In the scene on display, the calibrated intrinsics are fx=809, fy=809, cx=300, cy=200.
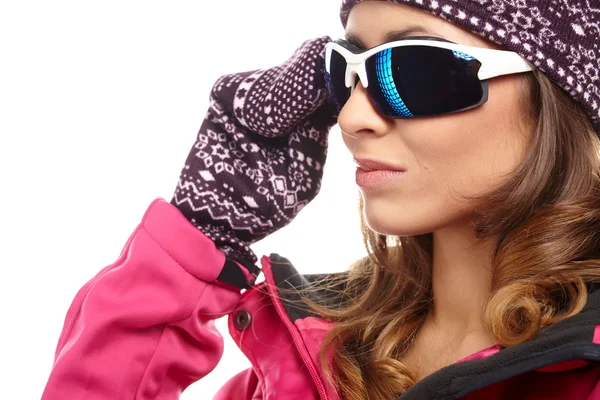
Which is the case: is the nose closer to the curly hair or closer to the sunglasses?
the sunglasses

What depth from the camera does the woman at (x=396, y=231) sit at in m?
1.54

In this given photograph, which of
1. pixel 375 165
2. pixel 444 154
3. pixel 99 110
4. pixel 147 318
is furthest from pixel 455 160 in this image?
pixel 99 110

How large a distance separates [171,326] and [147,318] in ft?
0.29

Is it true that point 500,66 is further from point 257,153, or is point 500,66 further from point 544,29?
point 257,153

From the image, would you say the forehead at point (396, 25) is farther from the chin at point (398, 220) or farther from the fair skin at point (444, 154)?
the chin at point (398, 220)

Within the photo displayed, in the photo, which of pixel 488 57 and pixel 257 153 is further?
pixel 257 153

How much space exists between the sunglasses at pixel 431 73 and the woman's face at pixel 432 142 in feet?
0.08

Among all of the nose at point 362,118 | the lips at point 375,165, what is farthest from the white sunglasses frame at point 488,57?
the lips at point 375,165

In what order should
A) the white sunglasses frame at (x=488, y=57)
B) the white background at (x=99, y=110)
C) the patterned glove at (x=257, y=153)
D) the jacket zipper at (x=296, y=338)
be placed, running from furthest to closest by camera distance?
the white background at (x=99, y=110)
the patterned glove at (x=257, y=153)
the jacket zipper at (x=296, y=338)
the white sunglasses frame at (x=488, y=57)

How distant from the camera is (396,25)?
5.24ft

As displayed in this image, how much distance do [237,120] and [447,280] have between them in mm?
651

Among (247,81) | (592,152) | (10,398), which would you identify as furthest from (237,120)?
(10,398)

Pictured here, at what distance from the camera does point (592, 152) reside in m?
1.64

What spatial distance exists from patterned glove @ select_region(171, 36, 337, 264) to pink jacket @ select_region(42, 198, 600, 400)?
79 mm
